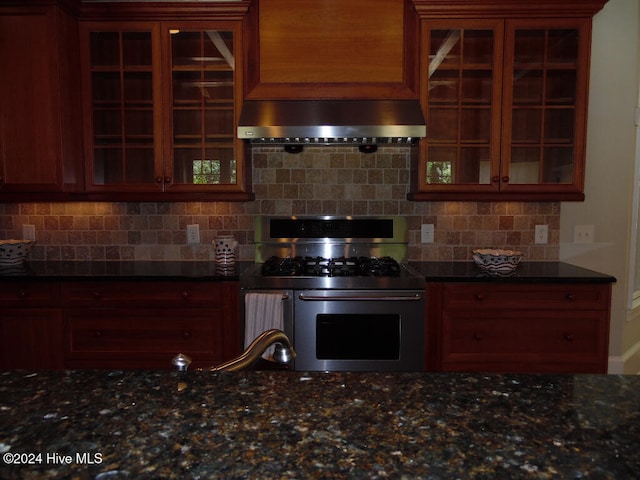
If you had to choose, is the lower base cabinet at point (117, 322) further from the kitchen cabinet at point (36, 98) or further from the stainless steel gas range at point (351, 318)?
the kitchen cabinet at point (36, 98)

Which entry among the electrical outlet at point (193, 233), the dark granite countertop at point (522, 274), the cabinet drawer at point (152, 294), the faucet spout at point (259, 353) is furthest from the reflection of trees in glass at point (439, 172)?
the faucet spout at point (259, 353)

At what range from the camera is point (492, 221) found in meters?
2.99

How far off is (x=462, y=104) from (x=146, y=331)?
2219 mm

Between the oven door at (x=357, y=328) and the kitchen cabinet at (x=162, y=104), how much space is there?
844 millimetres

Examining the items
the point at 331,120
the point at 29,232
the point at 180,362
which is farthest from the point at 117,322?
the point at 180,362

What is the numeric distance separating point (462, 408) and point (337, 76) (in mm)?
2279

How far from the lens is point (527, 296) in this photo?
7.91ft

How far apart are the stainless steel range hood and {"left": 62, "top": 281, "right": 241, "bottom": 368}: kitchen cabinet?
0.89m

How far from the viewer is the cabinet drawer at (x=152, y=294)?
247 centimetres

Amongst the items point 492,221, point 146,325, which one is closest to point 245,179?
point 146,325

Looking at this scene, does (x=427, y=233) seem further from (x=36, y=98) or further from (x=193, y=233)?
(x=36, y=98)

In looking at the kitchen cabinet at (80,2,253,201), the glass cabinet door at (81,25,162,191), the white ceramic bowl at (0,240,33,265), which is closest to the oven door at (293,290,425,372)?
the kitchen cabinet at (80,2,253,201)

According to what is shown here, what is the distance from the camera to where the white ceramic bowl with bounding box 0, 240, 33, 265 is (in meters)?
2.70

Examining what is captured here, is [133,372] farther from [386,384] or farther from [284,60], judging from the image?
[284,60]
